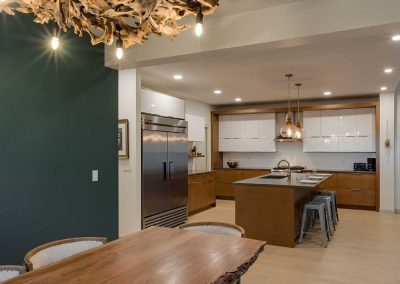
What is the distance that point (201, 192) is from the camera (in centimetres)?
710

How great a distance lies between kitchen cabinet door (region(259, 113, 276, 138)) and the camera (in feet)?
28.2

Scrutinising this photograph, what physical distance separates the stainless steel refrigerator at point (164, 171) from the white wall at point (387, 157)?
428 cm

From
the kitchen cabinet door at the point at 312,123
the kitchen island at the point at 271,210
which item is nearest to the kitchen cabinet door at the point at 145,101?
the kitchen island at the point at 271,210

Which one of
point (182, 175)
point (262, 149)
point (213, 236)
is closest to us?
point (213, 236)

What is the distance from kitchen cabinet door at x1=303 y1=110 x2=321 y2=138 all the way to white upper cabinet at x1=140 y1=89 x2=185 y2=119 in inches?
136

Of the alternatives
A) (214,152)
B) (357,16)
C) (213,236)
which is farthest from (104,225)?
(214,152)

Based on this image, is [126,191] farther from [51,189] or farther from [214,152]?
[214,152]

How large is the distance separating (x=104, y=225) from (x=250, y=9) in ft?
8.88

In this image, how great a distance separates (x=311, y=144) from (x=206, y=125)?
9.08ft

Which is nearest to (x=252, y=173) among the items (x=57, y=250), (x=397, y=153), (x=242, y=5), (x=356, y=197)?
(x=356, y=197)

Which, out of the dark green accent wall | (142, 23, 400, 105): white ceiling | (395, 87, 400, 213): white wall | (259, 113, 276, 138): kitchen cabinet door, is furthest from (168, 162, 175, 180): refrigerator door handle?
(395, 87, 400, 213): white wall

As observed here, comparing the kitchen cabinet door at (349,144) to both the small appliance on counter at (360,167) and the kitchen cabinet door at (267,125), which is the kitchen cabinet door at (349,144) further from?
the kitchen cabinet door at (267,125)

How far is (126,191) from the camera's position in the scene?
171 inches

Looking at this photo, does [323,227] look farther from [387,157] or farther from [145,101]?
[387,157]
